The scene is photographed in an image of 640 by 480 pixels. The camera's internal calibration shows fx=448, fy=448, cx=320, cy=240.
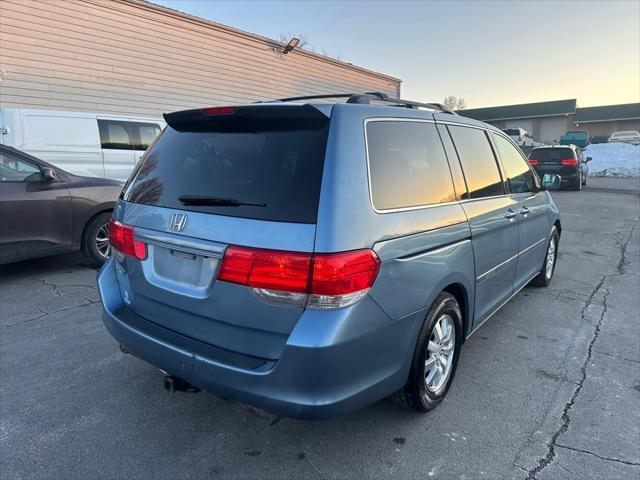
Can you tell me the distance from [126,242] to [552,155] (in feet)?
56.1

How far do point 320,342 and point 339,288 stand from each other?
24 cm

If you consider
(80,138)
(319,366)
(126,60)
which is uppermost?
(126,60)

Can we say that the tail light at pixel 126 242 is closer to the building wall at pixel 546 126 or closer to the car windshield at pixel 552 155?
the car windshield at pixel 552 155

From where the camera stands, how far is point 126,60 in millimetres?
11406

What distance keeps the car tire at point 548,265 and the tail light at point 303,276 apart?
12.3 feet

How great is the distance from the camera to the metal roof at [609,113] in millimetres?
49438

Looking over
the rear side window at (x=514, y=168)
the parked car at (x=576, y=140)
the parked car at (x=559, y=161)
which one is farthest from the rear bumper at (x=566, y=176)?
the parked car at (x=576, y=140)

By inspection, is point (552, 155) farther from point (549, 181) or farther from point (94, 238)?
point (94, 238)

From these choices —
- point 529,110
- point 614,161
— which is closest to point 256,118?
point 614,161

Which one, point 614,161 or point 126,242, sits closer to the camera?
point 126,242

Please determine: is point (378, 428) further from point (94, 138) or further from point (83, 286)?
point (94, 138)

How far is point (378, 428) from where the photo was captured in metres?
2.67

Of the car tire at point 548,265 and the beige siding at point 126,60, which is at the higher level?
the beige siding at point 126,60

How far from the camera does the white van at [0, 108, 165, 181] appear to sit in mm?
7773
